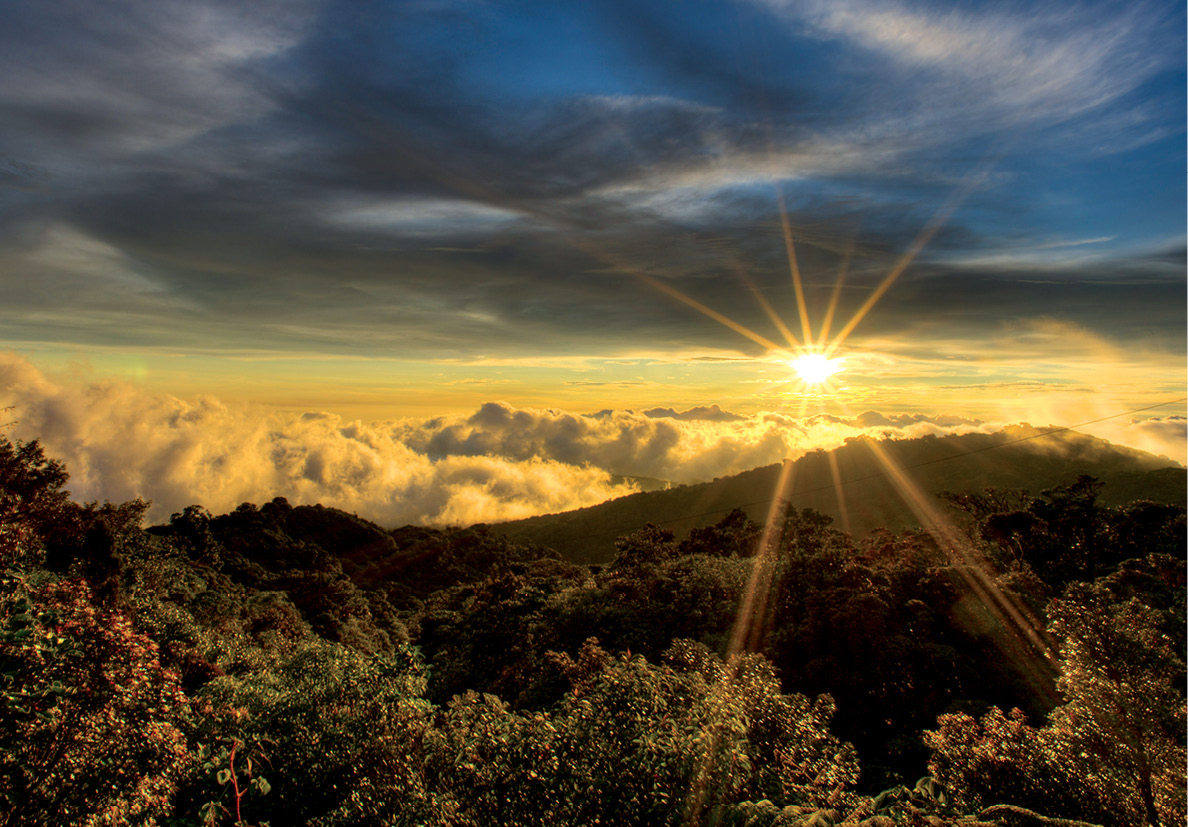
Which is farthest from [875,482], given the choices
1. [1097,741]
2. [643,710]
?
[643,710]

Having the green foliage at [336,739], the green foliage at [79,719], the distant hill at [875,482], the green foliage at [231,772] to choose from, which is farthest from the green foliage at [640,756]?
the distant hill at [875,482]

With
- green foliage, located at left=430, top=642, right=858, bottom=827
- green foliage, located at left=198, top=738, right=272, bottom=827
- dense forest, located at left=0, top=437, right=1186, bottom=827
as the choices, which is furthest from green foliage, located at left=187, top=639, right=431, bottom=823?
green foliage, located at left=430, top=642, right=858, bottom=827

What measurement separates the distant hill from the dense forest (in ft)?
321

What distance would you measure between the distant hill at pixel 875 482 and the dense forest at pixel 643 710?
97.9 m

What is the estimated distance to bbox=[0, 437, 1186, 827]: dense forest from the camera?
1018 cm

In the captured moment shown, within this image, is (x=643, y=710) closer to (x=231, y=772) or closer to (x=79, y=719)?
(x=231, y=772)

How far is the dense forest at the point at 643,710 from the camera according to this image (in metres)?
10.2

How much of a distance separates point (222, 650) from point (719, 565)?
30242 millimetres

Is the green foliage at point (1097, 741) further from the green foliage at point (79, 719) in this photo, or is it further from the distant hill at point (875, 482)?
the distant hill at point (875, 482)

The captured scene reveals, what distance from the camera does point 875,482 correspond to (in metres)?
162

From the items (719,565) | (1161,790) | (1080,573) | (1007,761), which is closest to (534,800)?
(1007,761)

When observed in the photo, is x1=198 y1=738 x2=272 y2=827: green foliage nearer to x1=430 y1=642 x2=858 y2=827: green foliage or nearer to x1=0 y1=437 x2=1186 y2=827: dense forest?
x1=0 y1=437 x2=1186 y2=827: dense forest

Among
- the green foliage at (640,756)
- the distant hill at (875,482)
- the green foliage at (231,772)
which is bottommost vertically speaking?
the distant hill at (875,482)

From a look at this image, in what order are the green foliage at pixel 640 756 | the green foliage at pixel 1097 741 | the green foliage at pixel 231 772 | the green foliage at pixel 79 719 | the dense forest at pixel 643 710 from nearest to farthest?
the green foliage at pixel 79 719
the green foliage at pixel 640 756
the dense forest at pixel 643 710
the green foliage at pixel 231 772
the green foliage at pixel 1097 741
